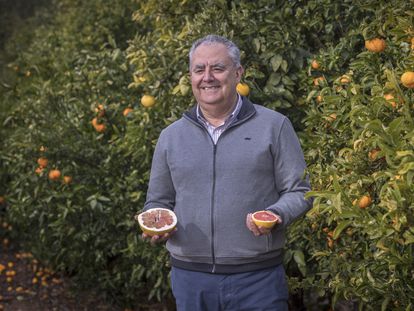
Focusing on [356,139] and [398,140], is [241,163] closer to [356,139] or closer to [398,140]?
[356,139]

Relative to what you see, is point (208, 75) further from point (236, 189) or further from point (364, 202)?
point (364, 202)

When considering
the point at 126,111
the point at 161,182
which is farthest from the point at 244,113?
the point at 126,111

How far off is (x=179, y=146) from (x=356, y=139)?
73cm

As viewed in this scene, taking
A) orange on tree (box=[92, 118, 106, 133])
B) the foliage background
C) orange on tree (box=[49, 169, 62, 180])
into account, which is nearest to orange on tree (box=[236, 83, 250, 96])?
the foliage background

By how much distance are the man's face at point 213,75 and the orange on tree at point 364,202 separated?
71cm

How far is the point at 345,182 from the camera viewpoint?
112 inches

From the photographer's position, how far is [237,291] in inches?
115

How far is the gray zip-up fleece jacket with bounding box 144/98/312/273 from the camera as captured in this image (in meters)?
→ 2.91

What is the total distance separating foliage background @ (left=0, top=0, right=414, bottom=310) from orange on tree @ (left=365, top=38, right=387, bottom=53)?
3cm

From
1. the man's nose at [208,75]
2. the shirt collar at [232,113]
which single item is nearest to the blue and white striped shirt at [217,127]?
the shirt collar at [232,113]

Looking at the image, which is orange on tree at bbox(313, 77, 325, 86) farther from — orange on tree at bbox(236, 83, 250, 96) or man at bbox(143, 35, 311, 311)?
man at bbox(143, 35, 311, 311)

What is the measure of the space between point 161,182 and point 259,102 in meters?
1.28

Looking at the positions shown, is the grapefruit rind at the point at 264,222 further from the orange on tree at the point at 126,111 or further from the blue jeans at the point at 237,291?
the orange on tree at the point at 126,111

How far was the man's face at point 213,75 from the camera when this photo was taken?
2953 mm
